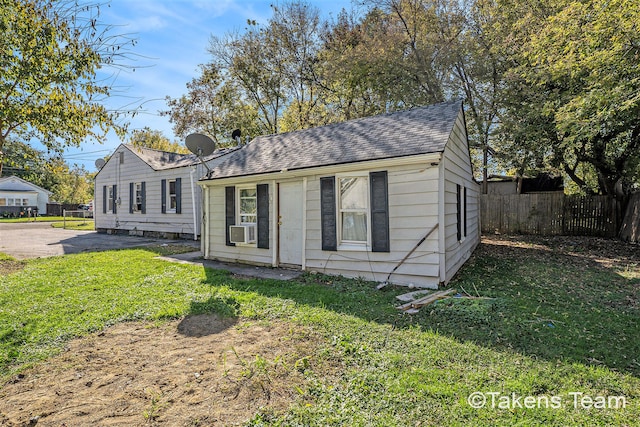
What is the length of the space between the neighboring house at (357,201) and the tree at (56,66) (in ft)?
10.7

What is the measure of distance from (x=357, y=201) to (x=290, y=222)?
6.00ft

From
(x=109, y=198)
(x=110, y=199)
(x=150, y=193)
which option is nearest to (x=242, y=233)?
(x=150, y=193)

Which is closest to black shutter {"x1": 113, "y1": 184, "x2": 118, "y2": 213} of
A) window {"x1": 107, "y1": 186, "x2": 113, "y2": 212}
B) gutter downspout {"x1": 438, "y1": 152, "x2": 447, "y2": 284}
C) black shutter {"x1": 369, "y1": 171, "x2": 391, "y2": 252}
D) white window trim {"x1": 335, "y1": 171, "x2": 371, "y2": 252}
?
window {"x1": 107, "y1": 186, "x2": 113, "y2": 212}

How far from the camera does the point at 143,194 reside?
1536 cm

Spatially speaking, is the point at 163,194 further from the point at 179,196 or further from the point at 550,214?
the point at 550,214

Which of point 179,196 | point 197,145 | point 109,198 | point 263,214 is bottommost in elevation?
point 263,214

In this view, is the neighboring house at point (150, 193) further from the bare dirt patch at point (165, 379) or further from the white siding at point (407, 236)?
the bare dirt patch at point (165, 379)

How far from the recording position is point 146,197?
15.2m

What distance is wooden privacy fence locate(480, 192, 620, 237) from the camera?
12500mm

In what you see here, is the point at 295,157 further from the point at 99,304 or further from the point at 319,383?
the point at 319,383

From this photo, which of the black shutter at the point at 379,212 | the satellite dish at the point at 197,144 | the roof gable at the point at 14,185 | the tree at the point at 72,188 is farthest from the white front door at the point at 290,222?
the tree at the point at 72,188

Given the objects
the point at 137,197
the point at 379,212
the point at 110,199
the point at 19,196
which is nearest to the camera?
the point at 379,212

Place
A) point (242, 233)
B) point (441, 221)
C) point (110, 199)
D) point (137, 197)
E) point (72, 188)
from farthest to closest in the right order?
point (72, 188)
point (110, 199)
point (137, 197)
point (242, 233)
point (441, 221)

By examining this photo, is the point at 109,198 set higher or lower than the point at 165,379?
higher
